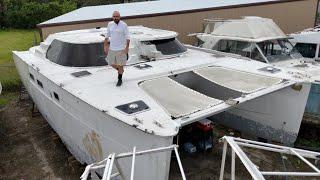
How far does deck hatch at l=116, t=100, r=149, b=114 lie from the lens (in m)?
5.01

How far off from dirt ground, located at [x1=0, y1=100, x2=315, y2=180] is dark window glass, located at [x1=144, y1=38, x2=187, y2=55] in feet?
6.87

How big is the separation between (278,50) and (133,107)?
17.9 feet

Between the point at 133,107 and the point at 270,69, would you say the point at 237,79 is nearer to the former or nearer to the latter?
the point at 270,69

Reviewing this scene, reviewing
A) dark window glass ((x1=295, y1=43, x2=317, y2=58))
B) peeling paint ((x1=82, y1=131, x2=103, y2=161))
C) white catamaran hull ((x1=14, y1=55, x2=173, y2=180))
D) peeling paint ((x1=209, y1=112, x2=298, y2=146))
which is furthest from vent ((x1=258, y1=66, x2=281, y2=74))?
peeling paint ((x1=82, y1=131, x2=103, y2=161))

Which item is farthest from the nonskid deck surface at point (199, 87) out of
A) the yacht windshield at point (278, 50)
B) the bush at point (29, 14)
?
the bush at point (29, 14)

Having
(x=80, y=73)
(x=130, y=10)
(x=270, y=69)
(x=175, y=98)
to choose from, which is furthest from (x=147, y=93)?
(x=130, y=10)

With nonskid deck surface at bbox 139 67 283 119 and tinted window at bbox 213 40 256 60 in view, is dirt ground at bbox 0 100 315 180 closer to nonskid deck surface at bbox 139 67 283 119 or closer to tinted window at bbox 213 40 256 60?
nonskid deck surface at bbox 139 67 283 119

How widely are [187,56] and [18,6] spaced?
2022 cm

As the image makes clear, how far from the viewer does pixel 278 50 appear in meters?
9.20

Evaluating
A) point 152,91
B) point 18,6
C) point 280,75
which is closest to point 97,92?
point 152,91

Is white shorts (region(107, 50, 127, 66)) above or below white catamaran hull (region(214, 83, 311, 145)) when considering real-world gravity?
above

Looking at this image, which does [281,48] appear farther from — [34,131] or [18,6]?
[18,6]

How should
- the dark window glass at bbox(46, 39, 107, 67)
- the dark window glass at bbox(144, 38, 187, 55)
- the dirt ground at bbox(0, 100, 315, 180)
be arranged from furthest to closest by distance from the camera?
the dark window glass at bbox(144, 38, 187, 55) < the dark window glass at bbox(46, 39, 107, 67) < the dirt ground at bbox(0, 100, 315, 180)

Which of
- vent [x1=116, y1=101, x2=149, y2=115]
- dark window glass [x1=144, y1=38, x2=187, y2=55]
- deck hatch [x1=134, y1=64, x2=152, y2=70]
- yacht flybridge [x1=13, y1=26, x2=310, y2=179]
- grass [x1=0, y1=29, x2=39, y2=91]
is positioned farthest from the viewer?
grass [x1=0, y1=29, x2=39, y2=91]
